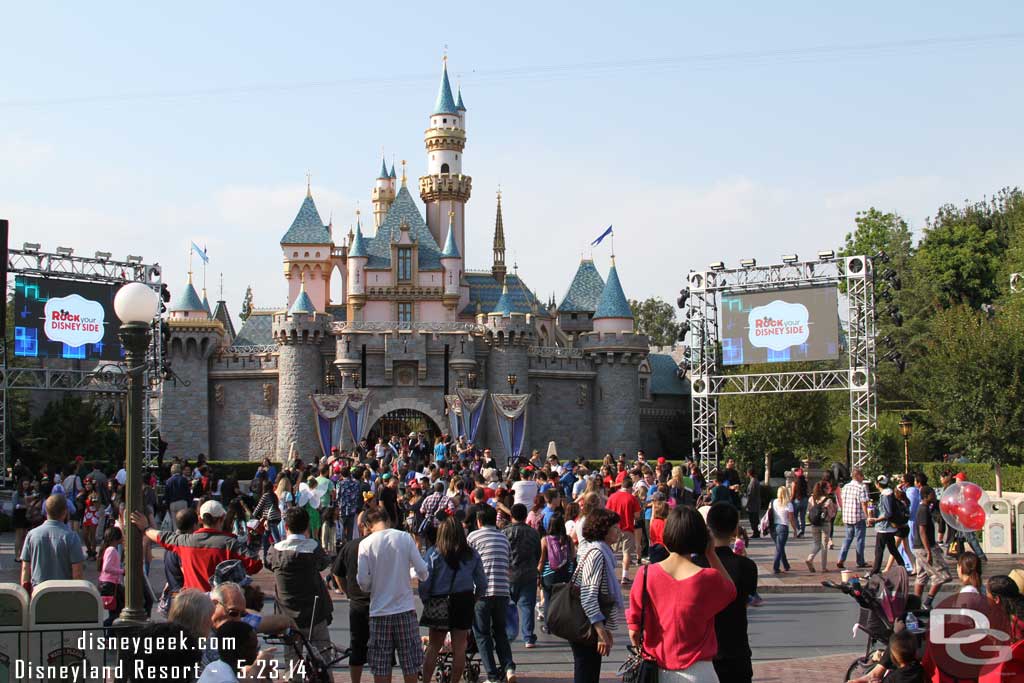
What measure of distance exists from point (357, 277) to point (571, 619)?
152ft

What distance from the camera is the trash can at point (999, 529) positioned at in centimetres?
2012

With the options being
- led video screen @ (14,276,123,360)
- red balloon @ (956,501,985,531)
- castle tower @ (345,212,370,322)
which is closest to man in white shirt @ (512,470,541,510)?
red balloon @ (956,501,985,531)

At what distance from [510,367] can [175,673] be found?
42.1 m

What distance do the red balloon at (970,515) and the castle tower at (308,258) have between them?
43.0 meters

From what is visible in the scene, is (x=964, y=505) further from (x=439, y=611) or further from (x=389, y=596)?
(x=389, y=596)

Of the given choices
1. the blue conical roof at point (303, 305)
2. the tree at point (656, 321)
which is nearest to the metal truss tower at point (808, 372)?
the blue conical roof at point (303, 305)

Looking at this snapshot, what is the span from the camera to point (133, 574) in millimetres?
8516

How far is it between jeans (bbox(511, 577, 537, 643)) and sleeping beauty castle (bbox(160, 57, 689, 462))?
32649 millimetres

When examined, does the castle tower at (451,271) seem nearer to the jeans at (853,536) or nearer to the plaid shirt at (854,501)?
Answer: the jeans at (853,536)

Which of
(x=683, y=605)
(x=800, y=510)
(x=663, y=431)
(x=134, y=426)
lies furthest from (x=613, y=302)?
(x=683, y=605)

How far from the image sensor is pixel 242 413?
5053 centimetres

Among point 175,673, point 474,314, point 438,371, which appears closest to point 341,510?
point 175,673

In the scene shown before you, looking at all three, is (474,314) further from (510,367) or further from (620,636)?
(620,636)

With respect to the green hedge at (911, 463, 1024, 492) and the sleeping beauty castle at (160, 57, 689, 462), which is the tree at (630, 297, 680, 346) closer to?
the sleeping beauty castle at (160, 57, 689, 462)
